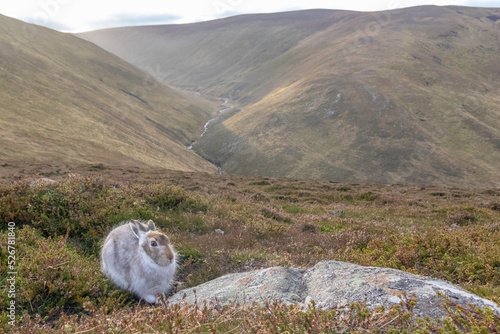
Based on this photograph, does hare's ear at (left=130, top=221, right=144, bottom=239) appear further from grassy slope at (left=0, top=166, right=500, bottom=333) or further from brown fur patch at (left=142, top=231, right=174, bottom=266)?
grassy slope at (left=0, top=166, right=500, bottom=333)

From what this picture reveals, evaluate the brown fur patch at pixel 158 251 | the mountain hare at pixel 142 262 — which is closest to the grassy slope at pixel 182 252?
the mountain hare at pixel 142 262

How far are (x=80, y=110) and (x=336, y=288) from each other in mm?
94687

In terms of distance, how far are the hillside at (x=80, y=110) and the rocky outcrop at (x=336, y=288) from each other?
4854 centimetres

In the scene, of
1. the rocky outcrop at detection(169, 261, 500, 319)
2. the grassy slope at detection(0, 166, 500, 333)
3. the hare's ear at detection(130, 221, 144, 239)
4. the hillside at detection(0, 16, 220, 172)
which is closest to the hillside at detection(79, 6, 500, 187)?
the hillside at detection(0, 16, 220, 172)

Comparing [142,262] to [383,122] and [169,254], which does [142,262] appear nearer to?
[169,254]

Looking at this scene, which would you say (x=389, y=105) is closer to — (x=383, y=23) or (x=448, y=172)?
(x=448, y=172)

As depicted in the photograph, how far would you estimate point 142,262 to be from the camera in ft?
23.0

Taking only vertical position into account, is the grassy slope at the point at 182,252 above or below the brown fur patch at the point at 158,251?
below

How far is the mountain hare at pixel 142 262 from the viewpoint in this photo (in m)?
6.85

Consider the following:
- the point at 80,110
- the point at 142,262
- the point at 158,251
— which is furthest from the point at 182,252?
the point at 80,110

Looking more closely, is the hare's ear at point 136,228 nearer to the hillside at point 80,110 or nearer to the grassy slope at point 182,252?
the grassy slope at point 182,252

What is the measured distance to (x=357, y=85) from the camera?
11856cm

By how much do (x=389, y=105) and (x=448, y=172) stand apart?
30.5 m

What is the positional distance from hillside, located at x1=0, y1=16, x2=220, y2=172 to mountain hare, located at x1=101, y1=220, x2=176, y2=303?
46071 mm
